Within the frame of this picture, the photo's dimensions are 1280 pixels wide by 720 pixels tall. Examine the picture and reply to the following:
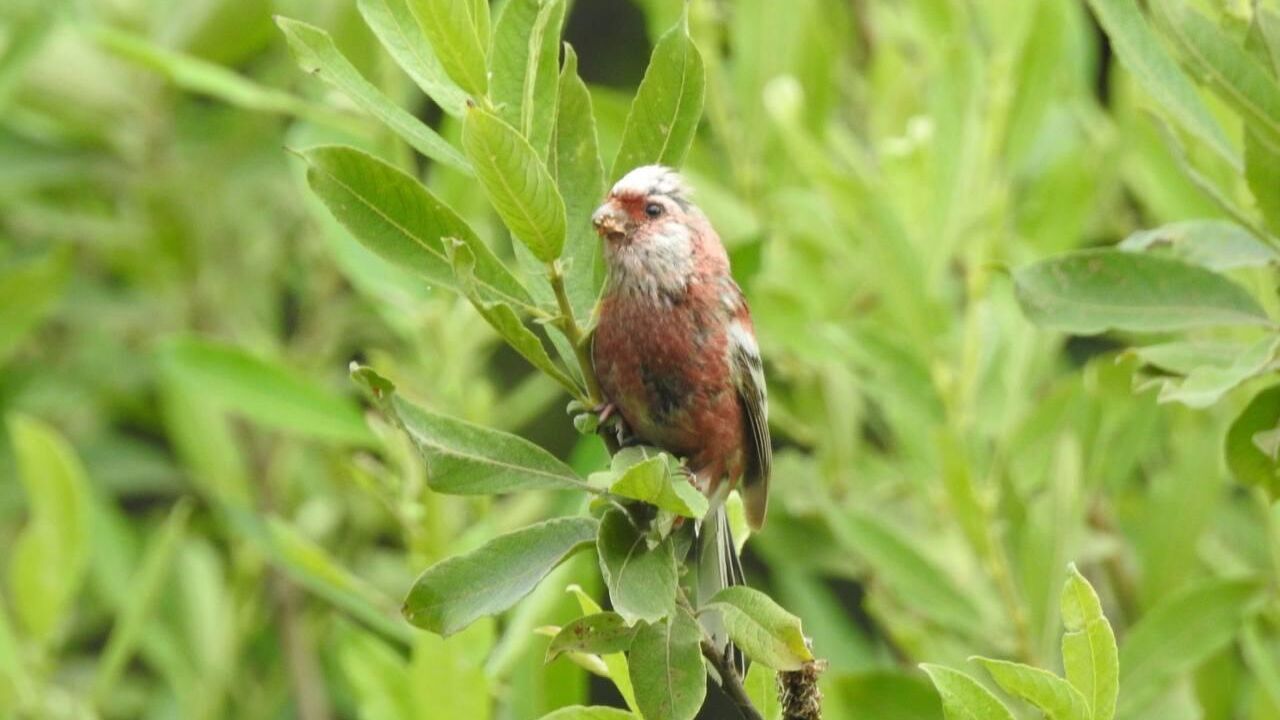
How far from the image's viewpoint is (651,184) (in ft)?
8.21

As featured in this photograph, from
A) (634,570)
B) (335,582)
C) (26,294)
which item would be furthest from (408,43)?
(26,294)

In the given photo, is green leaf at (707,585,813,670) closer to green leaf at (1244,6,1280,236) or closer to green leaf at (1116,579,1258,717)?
green leaf at (1244,6,1280,236)

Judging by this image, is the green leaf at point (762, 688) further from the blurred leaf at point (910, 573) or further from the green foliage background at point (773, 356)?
the blurred leaf at point (910, 573)

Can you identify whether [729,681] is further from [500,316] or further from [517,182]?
[517,182]

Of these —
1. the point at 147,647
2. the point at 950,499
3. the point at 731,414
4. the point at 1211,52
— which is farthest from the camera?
the point at 147,647

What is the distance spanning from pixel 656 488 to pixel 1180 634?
1.65m

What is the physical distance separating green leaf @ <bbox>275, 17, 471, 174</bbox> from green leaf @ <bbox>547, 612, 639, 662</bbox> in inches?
18.6

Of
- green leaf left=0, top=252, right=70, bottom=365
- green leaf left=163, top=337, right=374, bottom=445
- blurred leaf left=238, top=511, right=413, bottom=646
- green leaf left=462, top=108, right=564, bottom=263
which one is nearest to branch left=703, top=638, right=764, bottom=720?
green leaf left=462, top=108, right=564, bottom=263

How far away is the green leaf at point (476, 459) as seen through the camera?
1794mm

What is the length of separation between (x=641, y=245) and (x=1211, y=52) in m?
0.77

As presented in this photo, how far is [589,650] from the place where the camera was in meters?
1.81

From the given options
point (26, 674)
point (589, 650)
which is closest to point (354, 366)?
point (589, 650)

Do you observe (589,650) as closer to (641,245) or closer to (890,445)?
(641,245)

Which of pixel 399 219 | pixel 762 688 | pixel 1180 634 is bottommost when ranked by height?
pixel 1180 634
